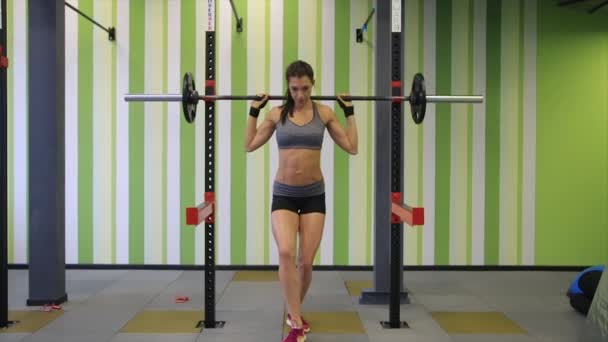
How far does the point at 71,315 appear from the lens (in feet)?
12.4

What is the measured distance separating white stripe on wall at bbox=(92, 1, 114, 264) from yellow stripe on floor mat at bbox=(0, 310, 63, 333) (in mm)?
1585

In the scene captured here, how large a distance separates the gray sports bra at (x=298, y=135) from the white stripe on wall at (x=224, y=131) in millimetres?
2174

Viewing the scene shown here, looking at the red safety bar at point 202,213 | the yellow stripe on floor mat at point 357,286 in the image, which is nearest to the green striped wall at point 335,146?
the yellow stripe on floor mat at point 357,286

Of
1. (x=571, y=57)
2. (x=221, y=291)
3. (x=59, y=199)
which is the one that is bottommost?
(x=221, y=291)

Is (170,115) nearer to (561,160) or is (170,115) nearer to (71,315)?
(71,315)

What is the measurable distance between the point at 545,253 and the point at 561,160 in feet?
3.13

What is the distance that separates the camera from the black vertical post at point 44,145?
395 cm

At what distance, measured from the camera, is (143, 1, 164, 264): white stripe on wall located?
→ 17.5ft

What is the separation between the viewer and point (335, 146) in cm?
536

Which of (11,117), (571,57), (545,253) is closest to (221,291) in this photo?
(11,117)

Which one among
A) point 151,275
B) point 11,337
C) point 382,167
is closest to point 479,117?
point 382,167

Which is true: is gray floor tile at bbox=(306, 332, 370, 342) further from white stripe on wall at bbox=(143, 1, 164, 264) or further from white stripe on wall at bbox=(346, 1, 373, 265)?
white stripe on wall at bbox=(143, 1, 164, 264)

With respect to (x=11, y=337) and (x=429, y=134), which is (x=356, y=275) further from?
(x=11, y=337)

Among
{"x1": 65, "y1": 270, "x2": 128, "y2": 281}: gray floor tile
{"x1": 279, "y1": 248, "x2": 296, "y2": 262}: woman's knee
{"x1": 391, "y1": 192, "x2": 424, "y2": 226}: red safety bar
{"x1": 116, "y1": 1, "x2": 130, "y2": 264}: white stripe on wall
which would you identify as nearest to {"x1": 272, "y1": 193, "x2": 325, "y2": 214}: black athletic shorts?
{"x1": 279, "y1": 248, "x2": 296, "y2": 262}: woman's knee
